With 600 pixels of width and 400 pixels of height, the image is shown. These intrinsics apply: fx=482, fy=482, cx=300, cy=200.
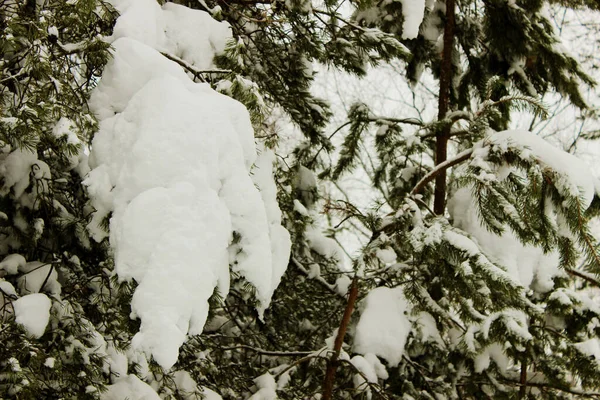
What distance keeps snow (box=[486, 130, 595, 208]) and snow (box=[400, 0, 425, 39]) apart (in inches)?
42.7

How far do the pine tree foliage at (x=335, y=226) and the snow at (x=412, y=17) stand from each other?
0.06 meters

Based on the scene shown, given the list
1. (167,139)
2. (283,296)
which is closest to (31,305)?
(167,139)

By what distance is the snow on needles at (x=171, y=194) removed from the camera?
1.35m

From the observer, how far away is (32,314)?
2076 mm

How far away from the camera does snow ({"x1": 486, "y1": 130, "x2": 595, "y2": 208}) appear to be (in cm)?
200

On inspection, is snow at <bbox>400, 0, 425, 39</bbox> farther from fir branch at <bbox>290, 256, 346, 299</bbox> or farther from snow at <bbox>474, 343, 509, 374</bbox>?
snow at <bbox>474, 343, 509, 374</bbox>

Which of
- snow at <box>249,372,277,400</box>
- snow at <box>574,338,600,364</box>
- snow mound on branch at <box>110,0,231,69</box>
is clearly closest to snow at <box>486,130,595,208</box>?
snow mound on branch at <box>110,0,231,69</box>

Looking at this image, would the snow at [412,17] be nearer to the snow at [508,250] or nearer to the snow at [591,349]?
the snow at [508,250]

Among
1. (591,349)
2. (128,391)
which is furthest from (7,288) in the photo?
(591,349)

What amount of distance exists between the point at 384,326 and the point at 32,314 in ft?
6.87

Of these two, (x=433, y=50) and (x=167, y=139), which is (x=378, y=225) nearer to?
(x=167, y=139)

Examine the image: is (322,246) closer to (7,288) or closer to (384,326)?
(384,326)

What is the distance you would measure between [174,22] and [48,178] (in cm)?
102

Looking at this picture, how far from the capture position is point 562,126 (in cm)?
1100
